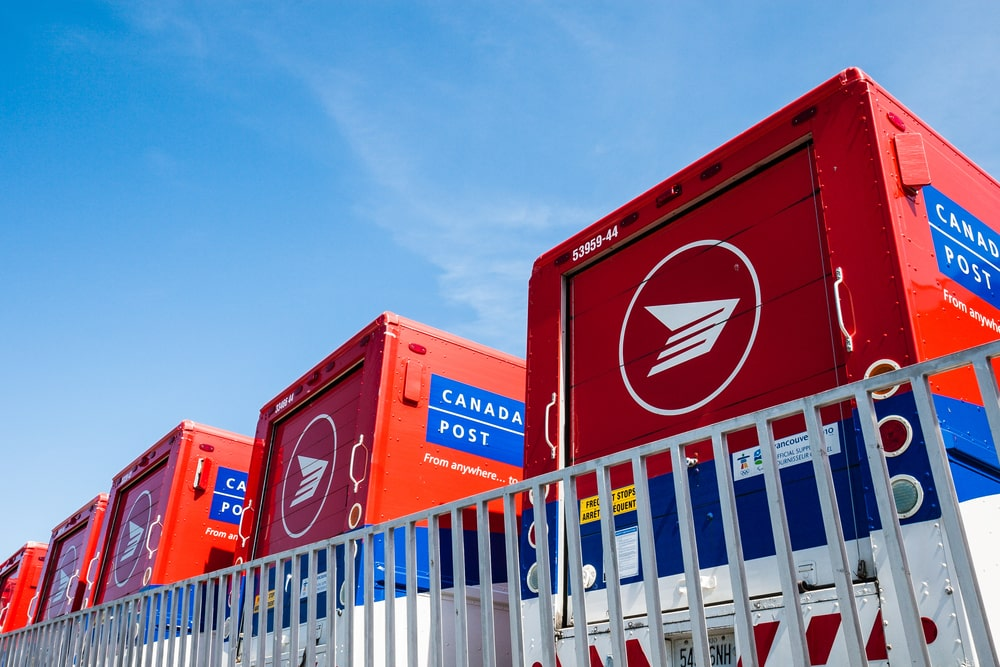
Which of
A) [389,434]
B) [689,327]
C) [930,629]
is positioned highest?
[389,434]

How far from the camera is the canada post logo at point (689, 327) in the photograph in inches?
160

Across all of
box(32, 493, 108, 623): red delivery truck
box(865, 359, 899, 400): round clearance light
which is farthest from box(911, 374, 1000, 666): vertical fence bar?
box(32, 493, 108, 623): red delivery truck

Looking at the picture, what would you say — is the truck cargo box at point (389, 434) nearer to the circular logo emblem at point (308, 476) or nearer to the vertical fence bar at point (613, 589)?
the circular logo emblem at point (308, 476)

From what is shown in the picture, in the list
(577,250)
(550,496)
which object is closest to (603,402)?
(550,496)

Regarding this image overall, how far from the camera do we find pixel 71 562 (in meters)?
11.4

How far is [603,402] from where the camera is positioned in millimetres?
4684

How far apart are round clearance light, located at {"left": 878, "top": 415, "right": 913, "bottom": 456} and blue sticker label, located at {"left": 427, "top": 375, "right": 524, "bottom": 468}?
3.72 m

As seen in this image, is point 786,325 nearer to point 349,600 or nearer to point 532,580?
point 532,580

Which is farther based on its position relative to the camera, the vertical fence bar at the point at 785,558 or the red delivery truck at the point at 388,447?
the red delivery truck at the point at 388,447

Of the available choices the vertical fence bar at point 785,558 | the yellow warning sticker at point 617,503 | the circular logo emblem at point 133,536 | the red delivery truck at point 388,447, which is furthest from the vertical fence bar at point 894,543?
the circular logo emblem at point 133,536

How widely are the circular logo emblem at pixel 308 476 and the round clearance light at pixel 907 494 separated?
4.33 meters

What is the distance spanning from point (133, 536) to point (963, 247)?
8.48 metres

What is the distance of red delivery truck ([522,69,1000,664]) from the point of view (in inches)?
128

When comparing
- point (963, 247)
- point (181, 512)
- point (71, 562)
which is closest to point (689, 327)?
point (963, 247)
